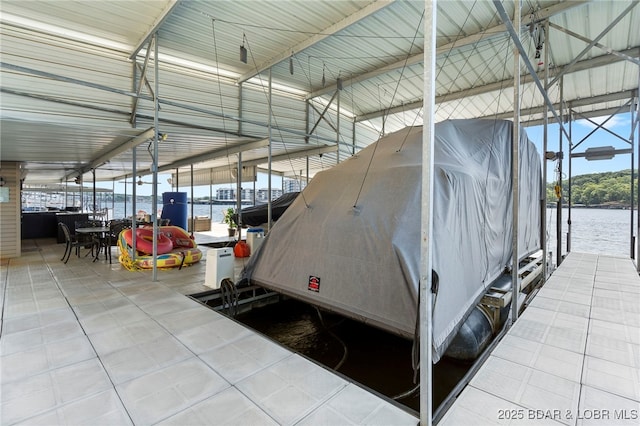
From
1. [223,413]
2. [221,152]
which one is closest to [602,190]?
[221,152]

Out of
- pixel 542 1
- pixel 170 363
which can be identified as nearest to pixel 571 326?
pixel 170 363

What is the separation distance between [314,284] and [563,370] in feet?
7.30

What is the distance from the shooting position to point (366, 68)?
747 centimetres

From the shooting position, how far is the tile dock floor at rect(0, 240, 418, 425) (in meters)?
1.90

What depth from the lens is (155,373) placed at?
2354 millimetres

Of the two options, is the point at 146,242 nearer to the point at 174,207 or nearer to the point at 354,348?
the point at 354,348

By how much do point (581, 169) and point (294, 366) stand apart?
9.89 m

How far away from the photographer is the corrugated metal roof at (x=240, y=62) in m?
4.90

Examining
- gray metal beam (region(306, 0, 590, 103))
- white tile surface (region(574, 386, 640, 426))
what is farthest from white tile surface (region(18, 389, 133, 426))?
gray metal beam (region(306, 0, 590, 103))

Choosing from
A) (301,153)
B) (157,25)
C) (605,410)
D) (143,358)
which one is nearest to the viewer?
(605,410)

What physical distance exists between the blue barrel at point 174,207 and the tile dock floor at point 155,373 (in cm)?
874

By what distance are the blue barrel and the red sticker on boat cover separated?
35.8 ft

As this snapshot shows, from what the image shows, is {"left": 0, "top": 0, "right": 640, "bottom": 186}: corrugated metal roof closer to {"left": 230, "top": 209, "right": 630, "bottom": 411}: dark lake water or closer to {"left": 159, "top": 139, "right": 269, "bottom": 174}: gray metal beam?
{"left": 159, "top": 139, "right": 269, "bottom": 174}: gray metal beam

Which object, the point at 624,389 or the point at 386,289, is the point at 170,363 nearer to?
the point at 386,289
